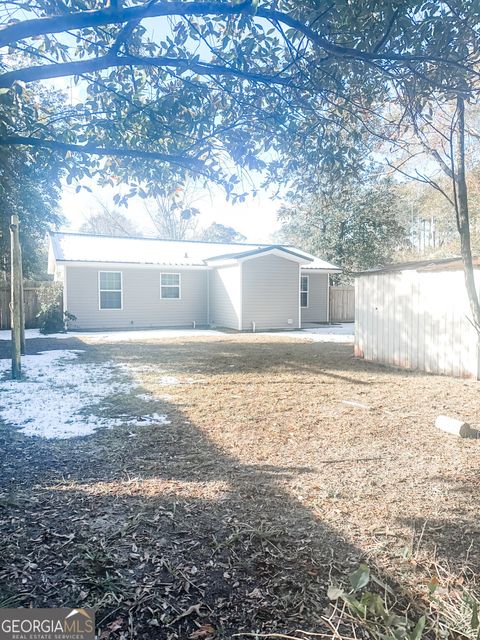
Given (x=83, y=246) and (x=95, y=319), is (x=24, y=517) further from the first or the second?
(x=83, y=246)

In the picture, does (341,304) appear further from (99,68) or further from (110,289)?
(99,68)

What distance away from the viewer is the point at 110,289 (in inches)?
636

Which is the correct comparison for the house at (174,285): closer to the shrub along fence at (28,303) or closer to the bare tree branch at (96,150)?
the shrub along fence at (28,303)

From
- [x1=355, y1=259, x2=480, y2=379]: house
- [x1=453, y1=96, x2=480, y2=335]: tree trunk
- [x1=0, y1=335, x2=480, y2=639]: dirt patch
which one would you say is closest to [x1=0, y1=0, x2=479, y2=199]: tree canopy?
[x1=453, y1=96, x2=480, y2=335]: tree trunk

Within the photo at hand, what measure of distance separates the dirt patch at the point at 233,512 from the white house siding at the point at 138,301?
36.2 feet

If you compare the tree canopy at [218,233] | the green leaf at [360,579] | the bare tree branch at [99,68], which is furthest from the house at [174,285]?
the tree canopy at [218,233]

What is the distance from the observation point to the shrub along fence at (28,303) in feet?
52.1

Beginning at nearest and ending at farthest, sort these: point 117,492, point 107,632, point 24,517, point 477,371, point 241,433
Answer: point 107,632 < point 24,517 < point 117,492 < point 241,433 < point 477,371

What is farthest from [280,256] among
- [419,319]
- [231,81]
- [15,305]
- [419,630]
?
[419,630]

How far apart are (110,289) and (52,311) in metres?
2.19

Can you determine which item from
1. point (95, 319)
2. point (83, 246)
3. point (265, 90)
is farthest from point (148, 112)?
point (83, 246)

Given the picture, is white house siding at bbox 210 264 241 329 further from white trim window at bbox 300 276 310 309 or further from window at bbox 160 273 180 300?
white trim window at bbox 300 276 310 309

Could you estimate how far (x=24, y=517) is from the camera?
2.65 meters

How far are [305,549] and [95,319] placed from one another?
583 inches
